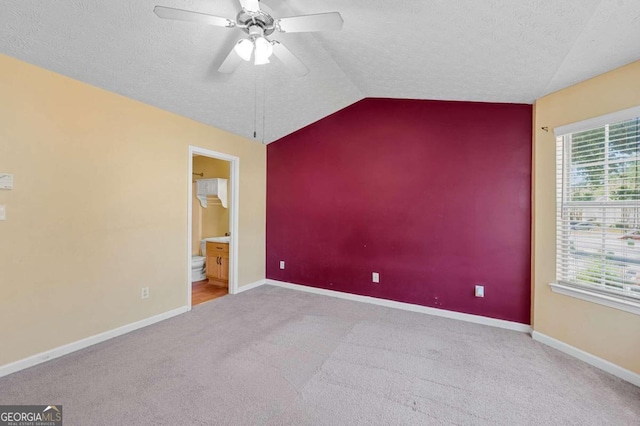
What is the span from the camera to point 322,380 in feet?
6.40

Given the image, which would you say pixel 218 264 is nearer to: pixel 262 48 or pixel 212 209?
pixel 212 209

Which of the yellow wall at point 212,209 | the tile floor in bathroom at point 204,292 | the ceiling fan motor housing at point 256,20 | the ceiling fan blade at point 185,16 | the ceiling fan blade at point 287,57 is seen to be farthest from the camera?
the yellow wall at point 212,209

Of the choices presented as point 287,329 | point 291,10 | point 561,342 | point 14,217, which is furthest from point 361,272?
Answer: point 14,217

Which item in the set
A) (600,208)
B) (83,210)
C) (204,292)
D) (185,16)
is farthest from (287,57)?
(204,292)

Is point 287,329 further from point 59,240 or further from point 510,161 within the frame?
point 510,161

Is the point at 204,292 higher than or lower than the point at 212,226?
lower

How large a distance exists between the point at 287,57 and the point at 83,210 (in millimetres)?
2209

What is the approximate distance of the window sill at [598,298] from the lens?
1988mm

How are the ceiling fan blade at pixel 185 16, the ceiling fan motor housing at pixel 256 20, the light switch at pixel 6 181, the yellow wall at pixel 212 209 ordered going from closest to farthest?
the ceiling fan blade at pixel 185 16 → the ceiling fan motor housing at pixel 256 20 → the light switch at pixel 6 181 → the yellow wall at pixel 212 209

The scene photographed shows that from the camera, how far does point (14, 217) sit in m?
2.00

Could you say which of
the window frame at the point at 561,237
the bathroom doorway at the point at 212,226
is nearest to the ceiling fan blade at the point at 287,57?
the bathroom doorway at the point at 212,226

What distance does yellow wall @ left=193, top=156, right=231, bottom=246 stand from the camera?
5.00 meters

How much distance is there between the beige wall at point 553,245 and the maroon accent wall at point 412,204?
160 mm

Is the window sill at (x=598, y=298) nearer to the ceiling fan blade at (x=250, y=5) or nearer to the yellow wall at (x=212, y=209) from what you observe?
the ceiling fan blade at (x=250, y=5)
